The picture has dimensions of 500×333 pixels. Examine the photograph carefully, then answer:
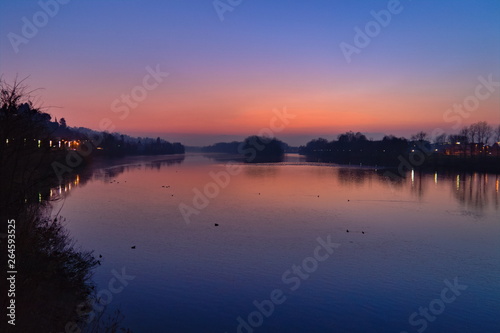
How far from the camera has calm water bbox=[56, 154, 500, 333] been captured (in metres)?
11.1

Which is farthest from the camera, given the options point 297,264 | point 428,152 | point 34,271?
point 428,152

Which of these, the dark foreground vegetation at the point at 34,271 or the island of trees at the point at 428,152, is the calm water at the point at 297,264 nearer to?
the dark foreground vegetation at the point at 34,271

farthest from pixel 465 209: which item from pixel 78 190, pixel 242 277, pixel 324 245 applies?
pixel 78 190

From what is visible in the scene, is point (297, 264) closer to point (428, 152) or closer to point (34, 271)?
point (34, 271)

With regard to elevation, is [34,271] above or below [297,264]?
above

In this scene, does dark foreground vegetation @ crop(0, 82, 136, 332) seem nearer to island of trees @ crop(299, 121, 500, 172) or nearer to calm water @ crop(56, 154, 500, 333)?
calm water @ crop(56, 154, 500, 333)

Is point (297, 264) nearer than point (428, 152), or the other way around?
point (297, 264)

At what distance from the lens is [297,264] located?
15.6m

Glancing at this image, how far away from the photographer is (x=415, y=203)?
32.3 metres

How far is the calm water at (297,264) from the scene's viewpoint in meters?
11.1

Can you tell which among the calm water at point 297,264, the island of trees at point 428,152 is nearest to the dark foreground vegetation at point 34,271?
the calm water at point 297,264

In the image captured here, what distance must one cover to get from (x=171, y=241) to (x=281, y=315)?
8896 mm

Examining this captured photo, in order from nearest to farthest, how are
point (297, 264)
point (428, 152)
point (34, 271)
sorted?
1. point (34, 271)
2. point (297, 264)
3. point (428, 152)

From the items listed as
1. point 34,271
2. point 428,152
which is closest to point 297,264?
point 34,271
